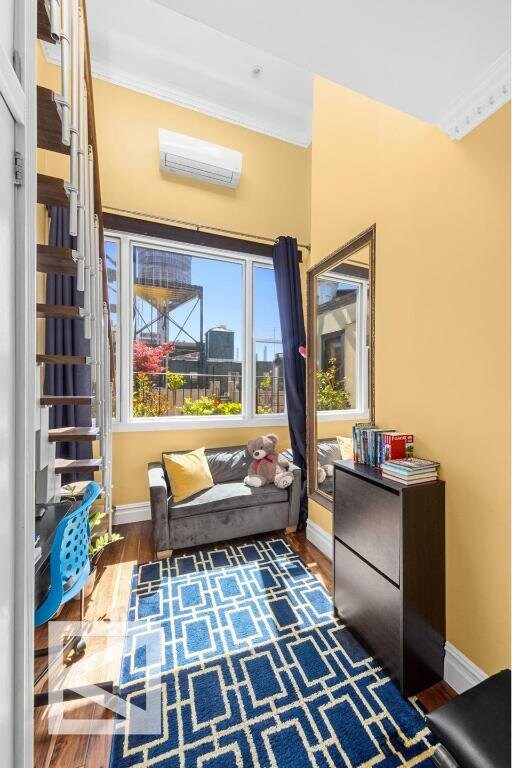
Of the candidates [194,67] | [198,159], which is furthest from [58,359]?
[194,67]

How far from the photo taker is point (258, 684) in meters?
1.44

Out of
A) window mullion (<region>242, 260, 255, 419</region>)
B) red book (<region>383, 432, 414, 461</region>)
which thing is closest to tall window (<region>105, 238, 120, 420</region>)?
window mullion (<region>242, 260, 255, 419</region>)

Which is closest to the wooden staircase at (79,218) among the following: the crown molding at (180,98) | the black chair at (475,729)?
the black chair at (475,729)

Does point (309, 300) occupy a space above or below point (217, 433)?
above

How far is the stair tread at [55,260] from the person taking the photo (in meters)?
1.20

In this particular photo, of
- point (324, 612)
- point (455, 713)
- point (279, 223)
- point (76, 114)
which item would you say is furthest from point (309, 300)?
point (455, 713)

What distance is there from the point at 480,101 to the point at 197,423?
291 cm

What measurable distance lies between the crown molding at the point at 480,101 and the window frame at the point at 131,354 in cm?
227

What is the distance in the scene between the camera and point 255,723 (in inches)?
50.4

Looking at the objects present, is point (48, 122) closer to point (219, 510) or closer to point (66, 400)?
point (66, 400)

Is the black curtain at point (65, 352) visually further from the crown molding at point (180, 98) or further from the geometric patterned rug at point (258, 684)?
the crown molding at point (180, 98)

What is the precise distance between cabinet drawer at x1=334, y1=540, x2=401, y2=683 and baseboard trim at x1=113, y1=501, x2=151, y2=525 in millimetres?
1953

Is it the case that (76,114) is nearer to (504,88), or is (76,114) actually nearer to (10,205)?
(10,205)

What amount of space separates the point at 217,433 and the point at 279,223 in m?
2.41
